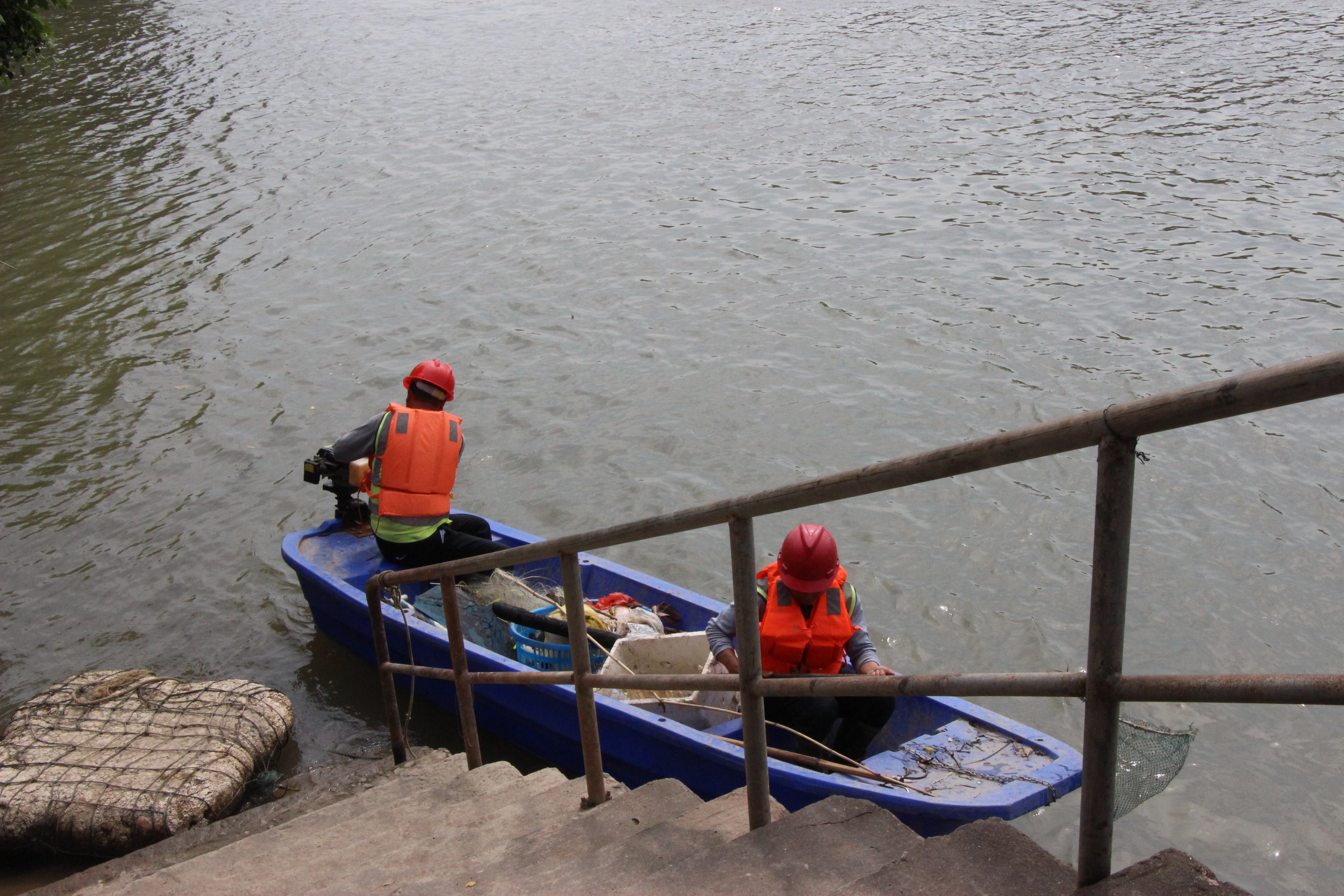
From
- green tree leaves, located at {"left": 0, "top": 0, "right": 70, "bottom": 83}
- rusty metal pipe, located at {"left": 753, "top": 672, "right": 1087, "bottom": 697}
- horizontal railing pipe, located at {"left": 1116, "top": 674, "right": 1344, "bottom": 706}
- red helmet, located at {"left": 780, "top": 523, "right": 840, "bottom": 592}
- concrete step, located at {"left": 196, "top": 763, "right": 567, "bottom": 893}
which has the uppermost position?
green tree leaves, located at {"left": 0, "top": 0, "right": 70, "bottom": 83}

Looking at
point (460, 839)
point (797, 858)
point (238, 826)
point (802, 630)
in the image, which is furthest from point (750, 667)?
point (238, 826)

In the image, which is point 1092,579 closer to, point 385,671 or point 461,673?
point 461,673

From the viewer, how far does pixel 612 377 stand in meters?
12.1

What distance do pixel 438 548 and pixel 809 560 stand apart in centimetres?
342

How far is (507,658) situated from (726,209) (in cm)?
1041

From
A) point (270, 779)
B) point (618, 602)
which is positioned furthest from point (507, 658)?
point (270, 779)

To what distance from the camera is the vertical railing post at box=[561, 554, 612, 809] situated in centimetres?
369

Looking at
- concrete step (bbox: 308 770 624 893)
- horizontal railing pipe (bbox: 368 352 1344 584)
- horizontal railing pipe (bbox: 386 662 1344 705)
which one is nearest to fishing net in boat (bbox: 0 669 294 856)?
concrete step (bbox: 308 770 624 893)

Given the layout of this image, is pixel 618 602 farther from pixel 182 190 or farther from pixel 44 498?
pixel 182 190

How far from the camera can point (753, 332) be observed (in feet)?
41.6

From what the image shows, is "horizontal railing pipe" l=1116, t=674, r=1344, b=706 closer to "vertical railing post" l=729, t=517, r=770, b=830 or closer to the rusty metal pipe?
the rusty metal pipe

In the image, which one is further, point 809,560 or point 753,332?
point 753,332

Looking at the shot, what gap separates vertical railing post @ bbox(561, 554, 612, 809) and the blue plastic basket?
2736 millimetres

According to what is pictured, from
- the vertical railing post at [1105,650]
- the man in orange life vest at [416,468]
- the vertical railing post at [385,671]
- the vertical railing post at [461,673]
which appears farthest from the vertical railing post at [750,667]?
the man in orange life vest at [416,468]
